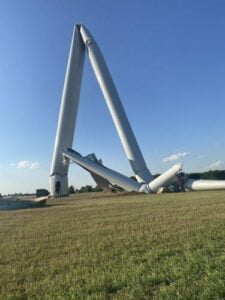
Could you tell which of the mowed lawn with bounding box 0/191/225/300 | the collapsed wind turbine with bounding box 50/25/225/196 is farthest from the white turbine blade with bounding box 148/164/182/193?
the mowed lawn with bounding box 0/191/225/300

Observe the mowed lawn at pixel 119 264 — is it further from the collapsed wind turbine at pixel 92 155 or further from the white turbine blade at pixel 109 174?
the white turbine blade at pixel 109 174

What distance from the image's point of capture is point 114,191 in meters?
61.6

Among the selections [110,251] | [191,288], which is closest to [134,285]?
[191,288]

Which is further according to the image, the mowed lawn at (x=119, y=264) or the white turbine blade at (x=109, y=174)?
the white turbine blade at (x=109, y=174)

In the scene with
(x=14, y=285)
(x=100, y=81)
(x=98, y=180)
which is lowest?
(x=14, y=285)

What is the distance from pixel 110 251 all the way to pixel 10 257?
2336 mm

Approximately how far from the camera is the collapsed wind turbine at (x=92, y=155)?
5738 centimetres

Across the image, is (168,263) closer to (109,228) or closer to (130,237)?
(130,237)

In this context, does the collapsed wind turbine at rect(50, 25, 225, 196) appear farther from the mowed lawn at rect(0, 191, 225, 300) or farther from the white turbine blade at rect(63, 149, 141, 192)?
the mowed lawn at rect(0, 191, 225, 300)

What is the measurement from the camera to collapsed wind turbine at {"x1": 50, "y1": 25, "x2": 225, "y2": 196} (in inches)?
2259

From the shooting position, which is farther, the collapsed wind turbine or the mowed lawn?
the collapsed wind turbine

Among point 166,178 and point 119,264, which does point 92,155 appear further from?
point 119,264

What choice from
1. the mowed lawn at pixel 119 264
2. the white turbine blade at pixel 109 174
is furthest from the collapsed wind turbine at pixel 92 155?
the mowed lawn at pixel 119 264

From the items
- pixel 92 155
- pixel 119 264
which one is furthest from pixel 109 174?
pixel 119 264
